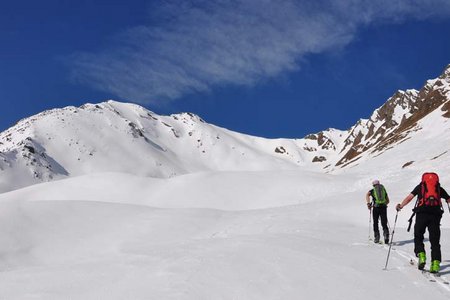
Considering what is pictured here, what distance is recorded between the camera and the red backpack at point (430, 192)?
380 inches

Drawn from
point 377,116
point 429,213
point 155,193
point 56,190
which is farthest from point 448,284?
point 377,116

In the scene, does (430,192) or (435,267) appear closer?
(435,267)

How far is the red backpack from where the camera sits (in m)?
9.66

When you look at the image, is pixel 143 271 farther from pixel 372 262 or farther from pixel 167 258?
pixel 372 262

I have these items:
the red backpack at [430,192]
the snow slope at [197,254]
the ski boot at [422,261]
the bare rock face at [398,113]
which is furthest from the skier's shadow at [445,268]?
the bare rock face at [398,113]

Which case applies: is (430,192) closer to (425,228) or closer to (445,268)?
(425,228)

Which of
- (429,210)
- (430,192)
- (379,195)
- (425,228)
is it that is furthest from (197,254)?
(379,195)

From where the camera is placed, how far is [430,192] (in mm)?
9734

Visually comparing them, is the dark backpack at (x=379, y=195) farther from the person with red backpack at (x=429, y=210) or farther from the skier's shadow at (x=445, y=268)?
the person with red backpack at (x=429, y=210)

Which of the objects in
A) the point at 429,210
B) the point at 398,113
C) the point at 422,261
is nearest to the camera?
the point at 422,261

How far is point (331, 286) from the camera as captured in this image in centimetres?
757

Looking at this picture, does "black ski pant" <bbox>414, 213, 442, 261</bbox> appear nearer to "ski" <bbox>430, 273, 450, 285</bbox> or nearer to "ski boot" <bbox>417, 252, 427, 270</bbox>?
"ski boot" <bbox>417, 252, 427, 270</bbox>

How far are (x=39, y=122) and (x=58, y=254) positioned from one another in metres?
196

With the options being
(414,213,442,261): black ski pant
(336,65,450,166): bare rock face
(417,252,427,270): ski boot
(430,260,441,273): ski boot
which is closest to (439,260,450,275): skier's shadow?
(430,260,441,273): ski boot
